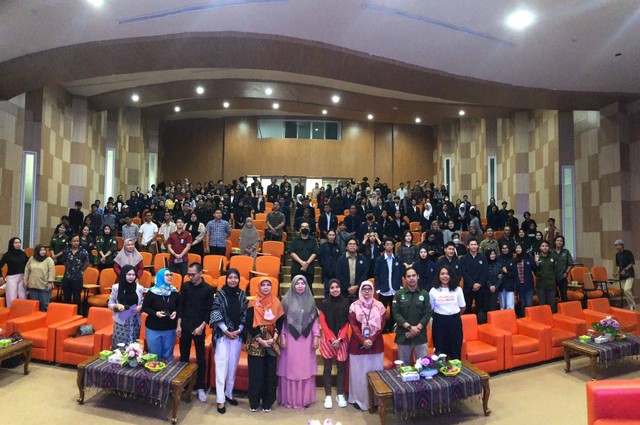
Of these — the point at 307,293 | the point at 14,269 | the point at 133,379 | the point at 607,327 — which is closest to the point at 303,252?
the point at 307,293

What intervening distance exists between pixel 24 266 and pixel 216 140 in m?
12.7

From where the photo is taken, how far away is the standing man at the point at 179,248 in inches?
276

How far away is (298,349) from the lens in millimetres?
4668

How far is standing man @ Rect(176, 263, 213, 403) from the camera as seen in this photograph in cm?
471

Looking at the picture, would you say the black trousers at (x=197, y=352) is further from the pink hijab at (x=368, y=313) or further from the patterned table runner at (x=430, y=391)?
the patterned table runner at (x=430, y=391)

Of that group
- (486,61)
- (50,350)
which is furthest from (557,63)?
(50,350)

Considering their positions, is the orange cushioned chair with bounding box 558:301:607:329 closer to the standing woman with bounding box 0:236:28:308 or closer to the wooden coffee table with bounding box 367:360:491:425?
the wooden coffee table with bounding box 367:360:491:425

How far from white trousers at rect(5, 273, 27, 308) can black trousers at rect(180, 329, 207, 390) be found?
11.5 ft

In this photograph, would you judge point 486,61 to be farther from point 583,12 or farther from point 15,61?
point 15,61

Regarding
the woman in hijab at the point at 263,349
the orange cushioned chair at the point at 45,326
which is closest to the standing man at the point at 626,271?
the woman in hijab at the point at 263,349

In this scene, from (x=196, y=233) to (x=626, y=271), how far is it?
776 centimetres

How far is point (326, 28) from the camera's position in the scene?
22.5ft

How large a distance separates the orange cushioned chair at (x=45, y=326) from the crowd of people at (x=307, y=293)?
60 centimetres

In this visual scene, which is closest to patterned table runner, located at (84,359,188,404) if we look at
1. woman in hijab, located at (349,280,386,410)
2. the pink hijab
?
woman in hijab, located at (349,280,386,410)
